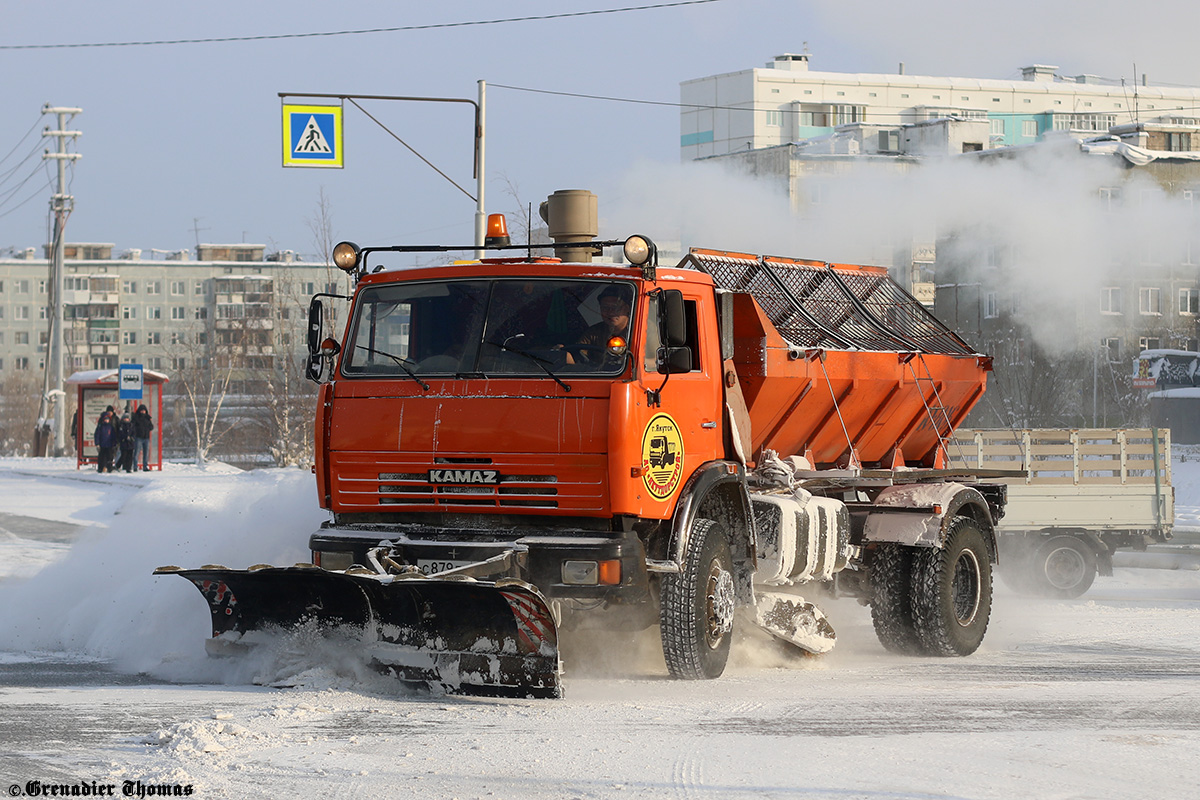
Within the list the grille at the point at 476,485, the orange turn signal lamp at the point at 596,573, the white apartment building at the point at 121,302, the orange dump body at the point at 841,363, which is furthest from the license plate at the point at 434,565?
the white apartment building at the point at 121,302

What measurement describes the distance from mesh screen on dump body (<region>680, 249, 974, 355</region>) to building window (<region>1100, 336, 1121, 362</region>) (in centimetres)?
4370

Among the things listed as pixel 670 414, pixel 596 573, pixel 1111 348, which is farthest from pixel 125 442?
pixel 1111 348

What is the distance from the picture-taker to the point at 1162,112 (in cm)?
10981

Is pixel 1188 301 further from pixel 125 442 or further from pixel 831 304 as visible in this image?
pixel 831 304

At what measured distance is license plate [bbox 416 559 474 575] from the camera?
854cm

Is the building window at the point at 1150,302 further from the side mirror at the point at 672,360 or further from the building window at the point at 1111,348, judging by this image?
the side mirror at the point at 672,360

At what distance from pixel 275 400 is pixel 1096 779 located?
3542cm

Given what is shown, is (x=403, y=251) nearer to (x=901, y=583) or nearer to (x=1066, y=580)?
(x=901, y=583)

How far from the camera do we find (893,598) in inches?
447

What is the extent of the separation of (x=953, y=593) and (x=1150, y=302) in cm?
5324

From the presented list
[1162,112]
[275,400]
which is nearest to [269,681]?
[275,400]

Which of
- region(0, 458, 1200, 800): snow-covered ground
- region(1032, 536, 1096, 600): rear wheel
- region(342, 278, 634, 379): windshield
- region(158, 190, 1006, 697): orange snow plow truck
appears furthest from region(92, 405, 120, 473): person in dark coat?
region(342, 278, 634, 379): windshield

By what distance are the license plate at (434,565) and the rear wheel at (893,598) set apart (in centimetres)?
411

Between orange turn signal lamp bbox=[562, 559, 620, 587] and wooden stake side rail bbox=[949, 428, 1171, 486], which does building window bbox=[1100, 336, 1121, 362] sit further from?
orange turn signal lamp bbox=[562, 559, 620, 587]
